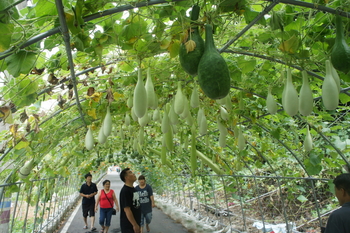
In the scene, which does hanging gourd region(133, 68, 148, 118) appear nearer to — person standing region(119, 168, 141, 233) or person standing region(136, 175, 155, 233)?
person standing region(119, 168, 141, 233)

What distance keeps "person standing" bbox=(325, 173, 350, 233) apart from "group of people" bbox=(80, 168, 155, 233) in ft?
8.39

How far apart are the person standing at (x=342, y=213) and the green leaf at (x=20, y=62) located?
103 inches

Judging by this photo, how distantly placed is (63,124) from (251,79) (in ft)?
9.05

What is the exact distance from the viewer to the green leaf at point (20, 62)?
174cm

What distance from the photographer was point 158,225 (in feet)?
31.8

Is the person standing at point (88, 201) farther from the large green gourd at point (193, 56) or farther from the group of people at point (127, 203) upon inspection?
the large green gourd at point (193, 56)

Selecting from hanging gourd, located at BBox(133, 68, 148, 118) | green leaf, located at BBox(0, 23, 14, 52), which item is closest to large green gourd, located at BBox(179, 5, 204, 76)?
hanging gourd, located at BBox(133, 68, 148, 118)

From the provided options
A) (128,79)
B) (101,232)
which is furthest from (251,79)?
(101,232)

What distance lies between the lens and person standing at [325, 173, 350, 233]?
2355mm

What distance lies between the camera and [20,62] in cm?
177

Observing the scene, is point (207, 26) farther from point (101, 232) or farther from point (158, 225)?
point (158, 225)

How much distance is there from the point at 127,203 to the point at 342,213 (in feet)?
9.40

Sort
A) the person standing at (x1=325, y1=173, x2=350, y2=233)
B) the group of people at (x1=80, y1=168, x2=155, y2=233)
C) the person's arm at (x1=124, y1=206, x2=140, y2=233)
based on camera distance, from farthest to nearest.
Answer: the group of people at (x1=80, y1=168, x2=155, y2=233)
the person's arm at (x1=124, y1=206, x2=140, y2=233)
the person standing at (x1=325, y1=173, x2=350, y2=233)

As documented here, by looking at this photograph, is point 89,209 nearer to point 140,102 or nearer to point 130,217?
point 130,217
